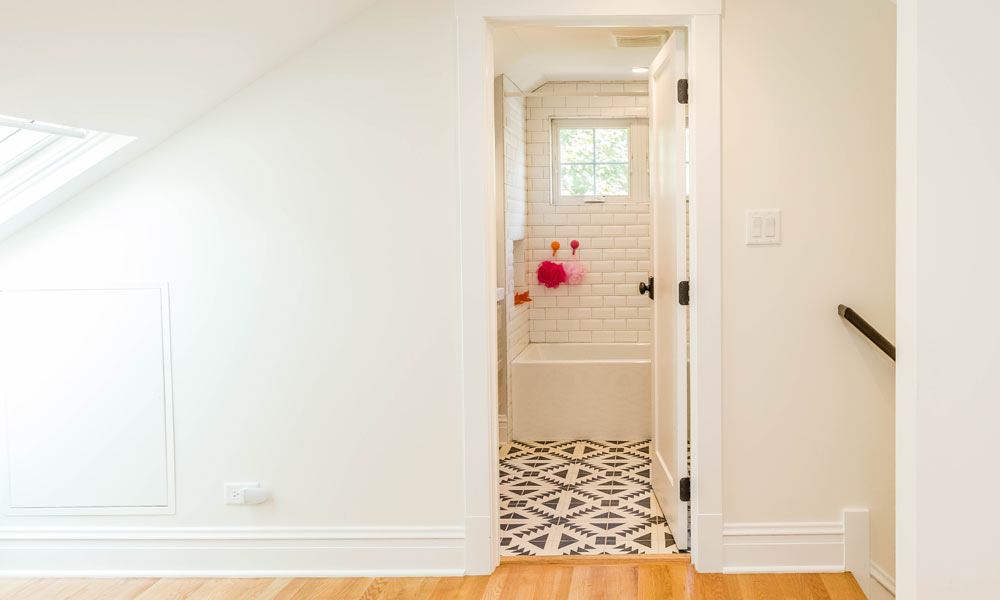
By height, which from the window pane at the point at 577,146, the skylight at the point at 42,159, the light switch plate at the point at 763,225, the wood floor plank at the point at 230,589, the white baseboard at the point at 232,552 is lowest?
the wood floor plank at the point at 230,589

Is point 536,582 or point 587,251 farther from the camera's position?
point 587,251

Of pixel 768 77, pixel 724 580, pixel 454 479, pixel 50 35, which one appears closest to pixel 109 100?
pixel 50 35

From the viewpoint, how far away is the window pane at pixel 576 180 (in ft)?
22.1

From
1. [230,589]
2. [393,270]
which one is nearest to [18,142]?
[393,270]

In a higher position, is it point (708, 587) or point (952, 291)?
Result: point (952, 291)

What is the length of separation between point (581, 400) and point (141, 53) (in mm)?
3596

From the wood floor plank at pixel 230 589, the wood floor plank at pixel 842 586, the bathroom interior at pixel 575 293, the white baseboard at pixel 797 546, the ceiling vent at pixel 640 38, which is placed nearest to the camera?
the wood floor plank at pixel 842 586

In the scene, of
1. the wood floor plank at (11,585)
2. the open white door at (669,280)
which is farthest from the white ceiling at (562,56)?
the wood floor plank at (11,585)

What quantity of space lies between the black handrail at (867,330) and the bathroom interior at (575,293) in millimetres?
1009

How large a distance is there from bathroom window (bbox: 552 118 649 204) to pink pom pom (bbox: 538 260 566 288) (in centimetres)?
48

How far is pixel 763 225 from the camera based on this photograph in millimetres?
3277

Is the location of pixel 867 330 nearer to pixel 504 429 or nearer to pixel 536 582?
pixel 536 582

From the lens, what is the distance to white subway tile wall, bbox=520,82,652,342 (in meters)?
6.65

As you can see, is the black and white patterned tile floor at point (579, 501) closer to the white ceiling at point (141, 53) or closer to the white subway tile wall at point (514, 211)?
the white subway tile wall at point (514, 211)
